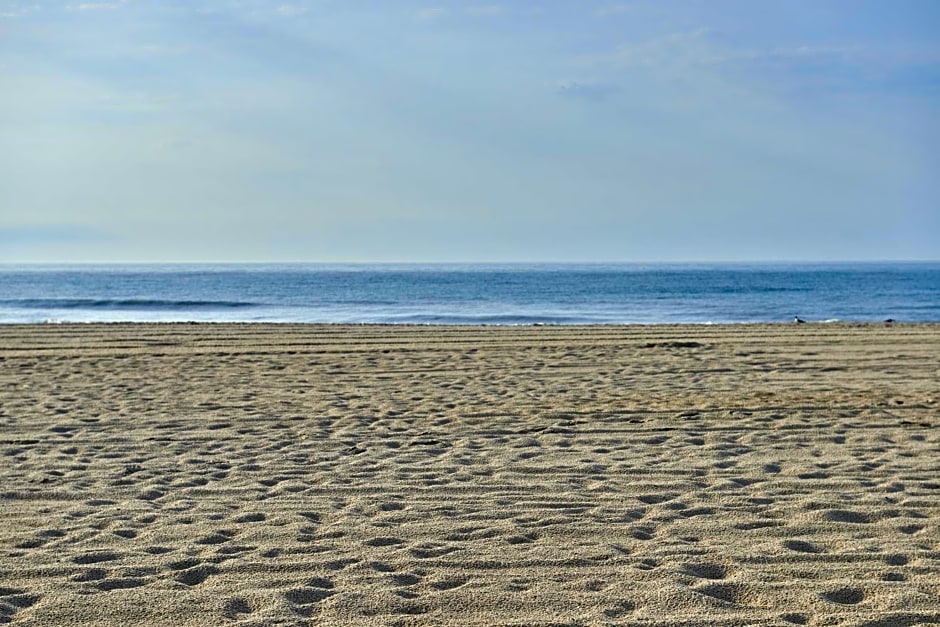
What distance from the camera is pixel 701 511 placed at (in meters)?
5.64

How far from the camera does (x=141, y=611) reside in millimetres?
4035

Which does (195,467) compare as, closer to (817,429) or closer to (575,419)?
(575,419)

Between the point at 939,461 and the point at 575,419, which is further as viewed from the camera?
the point at 575,419

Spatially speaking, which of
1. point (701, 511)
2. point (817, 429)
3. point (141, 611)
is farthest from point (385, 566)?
point (817, 429)

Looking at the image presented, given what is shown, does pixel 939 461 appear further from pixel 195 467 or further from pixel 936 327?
pixel 936 327

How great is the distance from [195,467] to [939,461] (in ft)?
17.6

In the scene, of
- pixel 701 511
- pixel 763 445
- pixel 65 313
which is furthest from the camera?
pixel 65 313

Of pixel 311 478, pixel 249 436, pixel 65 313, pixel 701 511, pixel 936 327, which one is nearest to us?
pixel 701 511

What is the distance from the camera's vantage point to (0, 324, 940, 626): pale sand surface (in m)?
4.18

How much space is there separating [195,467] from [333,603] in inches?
124

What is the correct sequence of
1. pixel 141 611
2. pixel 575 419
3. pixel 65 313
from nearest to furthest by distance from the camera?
1. pixel 141 611
2. pixel 575 419
3. pixel 65 313

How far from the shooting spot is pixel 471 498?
5.98 metres

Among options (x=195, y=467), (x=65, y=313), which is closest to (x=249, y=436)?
(x=195, y=467)

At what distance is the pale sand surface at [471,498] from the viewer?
418cm
